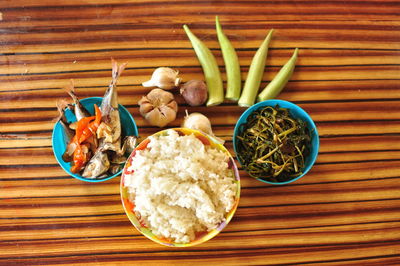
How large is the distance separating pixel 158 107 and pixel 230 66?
0.45 meters

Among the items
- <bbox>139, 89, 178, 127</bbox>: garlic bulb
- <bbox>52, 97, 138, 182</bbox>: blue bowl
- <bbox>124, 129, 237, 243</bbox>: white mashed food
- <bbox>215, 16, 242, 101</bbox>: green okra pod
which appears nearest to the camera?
<bbox>124, 129, 237, 243</bbox>: white mashed food

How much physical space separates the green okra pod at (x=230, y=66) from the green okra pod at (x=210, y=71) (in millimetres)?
46

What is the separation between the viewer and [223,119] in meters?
1.75

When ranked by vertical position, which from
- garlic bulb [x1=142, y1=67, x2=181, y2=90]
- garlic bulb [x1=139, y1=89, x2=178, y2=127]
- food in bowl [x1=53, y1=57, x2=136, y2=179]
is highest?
garlic bulb [x1=142, y1=67, x2=181, y2=90]

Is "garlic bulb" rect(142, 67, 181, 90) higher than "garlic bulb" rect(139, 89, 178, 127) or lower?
higher

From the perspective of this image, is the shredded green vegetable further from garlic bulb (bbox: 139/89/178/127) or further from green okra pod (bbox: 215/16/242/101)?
garlic bulb (bbox: 139/89/178/127)

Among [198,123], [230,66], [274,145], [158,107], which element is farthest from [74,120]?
[274,145]

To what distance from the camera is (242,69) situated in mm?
1817

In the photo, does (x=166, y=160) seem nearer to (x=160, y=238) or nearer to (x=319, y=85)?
(x=160, y=238)

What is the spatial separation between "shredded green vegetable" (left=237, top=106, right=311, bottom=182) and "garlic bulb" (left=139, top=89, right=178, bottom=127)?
0.37 meters

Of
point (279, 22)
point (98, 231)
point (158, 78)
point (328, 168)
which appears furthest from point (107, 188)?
point (279, 22)

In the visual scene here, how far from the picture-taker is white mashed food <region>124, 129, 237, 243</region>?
1372 millimetres

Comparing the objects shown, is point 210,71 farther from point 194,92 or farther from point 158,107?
point 158,107

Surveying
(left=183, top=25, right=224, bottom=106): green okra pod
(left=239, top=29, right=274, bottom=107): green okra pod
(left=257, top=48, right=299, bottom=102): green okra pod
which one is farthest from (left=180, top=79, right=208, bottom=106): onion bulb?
(left=257, top=48, right=299, bottom=102): green okra pod
